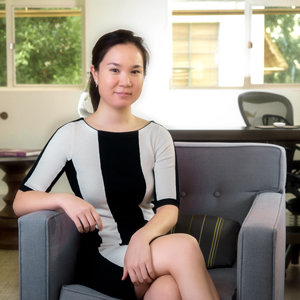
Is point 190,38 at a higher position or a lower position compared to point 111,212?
higher

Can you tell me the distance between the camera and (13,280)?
9.44ft

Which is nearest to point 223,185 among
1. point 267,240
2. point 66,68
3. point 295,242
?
point 267,240

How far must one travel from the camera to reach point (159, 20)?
5.47 metres

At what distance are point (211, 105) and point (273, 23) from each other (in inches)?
44.9

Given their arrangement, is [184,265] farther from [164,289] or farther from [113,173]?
[113,173]

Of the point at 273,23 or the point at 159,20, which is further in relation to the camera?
the point at 273,23

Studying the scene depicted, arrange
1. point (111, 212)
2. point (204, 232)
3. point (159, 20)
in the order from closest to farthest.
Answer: point (111, 212), point (204, 232), point (159, 20)

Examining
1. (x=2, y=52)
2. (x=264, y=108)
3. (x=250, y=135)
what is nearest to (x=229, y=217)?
(x=250, y=135)

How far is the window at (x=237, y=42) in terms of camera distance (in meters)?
5.79

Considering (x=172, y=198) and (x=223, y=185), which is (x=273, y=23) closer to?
(x=223, y=185)

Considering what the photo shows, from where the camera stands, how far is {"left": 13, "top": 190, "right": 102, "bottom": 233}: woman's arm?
1.46 m

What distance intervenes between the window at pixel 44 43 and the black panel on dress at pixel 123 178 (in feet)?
14.2

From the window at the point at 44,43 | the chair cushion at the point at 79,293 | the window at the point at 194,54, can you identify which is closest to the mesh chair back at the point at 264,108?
the window at the point at 194,54

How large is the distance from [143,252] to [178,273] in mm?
107
